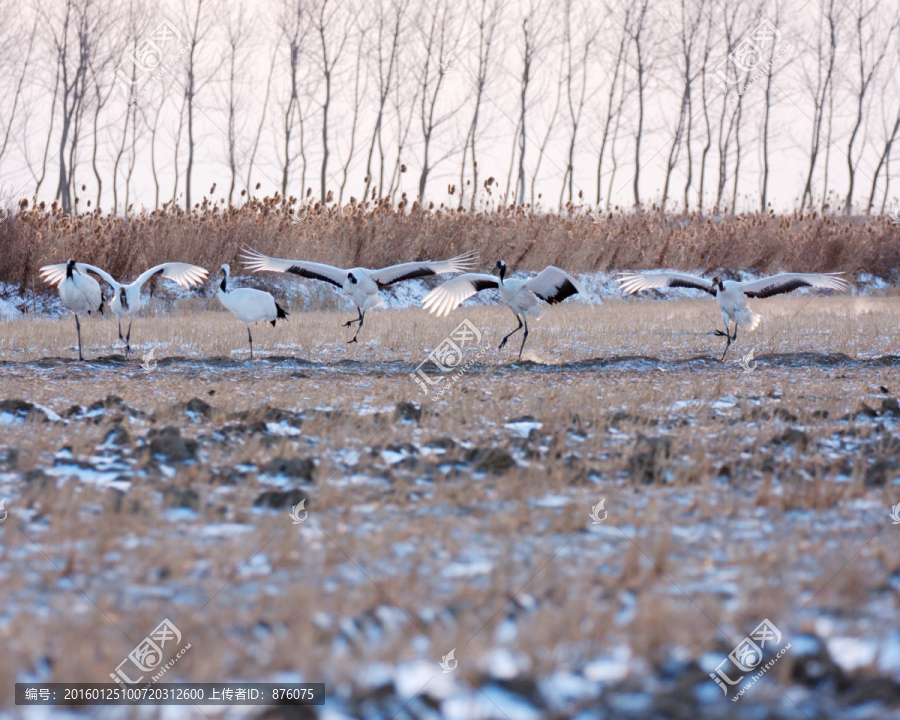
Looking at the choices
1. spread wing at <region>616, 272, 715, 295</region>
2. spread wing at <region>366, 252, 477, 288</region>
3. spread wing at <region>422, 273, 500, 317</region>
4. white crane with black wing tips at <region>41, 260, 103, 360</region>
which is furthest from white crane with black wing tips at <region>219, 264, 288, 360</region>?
spread wing at <region>616, 272, 715, 295</region>

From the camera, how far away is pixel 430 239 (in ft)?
64.1

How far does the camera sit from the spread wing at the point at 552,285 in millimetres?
9227

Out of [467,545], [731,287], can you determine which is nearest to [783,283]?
[731,287]

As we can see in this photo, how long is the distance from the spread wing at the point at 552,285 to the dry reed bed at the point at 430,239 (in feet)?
29.5

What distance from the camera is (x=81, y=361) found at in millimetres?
8984

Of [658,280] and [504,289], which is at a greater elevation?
[658,280]

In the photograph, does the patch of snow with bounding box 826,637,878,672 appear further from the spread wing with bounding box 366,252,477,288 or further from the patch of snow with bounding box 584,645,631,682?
the spread wing with bounding box 366,252,477,288

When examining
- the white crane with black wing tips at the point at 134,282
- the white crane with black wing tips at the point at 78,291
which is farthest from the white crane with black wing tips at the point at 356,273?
the white crane with black wing tips at the point at 78,291

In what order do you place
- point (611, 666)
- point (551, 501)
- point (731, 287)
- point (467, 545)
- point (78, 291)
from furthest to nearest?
point (731, 287), point (78, 291), point (551, 501), point (467, 545), point (611, 666)

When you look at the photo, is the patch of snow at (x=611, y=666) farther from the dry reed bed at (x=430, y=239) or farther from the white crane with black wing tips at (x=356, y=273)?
the dry reed bed at (x=430, y=239)

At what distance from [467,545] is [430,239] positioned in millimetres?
16768

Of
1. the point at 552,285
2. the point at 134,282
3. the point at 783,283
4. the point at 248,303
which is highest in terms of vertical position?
the point at 783,283

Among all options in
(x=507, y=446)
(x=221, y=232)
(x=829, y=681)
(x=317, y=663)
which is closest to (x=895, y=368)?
(x=507, y=446)

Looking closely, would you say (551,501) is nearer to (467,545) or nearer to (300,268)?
(467,545)
